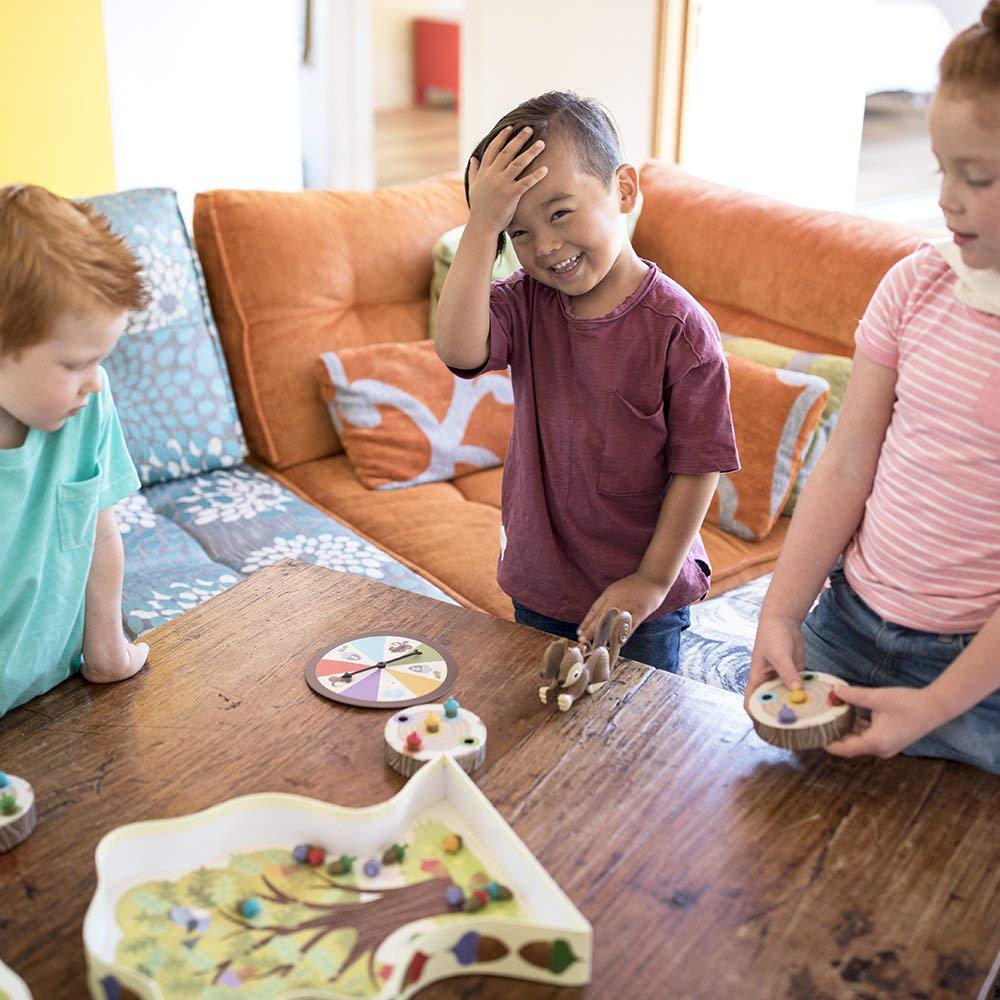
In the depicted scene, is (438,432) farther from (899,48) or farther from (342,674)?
(899,48)

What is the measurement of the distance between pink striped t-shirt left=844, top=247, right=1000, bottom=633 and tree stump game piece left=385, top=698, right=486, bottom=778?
0.45 metres

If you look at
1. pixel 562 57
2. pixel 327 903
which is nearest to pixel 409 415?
pixel 327 903

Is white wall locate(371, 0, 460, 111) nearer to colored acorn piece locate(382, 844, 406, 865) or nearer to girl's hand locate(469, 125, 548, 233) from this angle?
girl's hand locate(469, 125, 548, 233)

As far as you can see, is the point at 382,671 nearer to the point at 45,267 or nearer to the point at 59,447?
the point at 59,447

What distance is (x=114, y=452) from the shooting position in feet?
4.31

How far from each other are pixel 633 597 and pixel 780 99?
2657 mm

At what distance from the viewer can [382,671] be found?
132 cm

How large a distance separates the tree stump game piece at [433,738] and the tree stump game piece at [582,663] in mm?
90

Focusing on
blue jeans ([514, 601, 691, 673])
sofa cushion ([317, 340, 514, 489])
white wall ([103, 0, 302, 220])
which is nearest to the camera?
blue jeans ([514, 601, 691, 673])

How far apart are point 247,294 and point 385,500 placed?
0.56 m

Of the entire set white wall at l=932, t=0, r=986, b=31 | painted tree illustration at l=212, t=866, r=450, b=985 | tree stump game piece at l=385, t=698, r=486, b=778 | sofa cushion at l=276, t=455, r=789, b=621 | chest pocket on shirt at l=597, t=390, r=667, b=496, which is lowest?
sofa cushion at l=276, t=455, r=789, b=621

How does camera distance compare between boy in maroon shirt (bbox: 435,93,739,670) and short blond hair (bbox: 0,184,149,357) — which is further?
boy in maroon shirt (bbox: 435,93,739,670)

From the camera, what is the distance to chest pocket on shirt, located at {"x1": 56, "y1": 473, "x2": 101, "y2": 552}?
4.13ft

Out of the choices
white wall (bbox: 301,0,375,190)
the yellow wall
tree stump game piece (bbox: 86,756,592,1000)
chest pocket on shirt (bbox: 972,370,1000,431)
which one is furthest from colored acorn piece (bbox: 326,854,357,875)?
white wall (bbox: 301,0,375,190)
